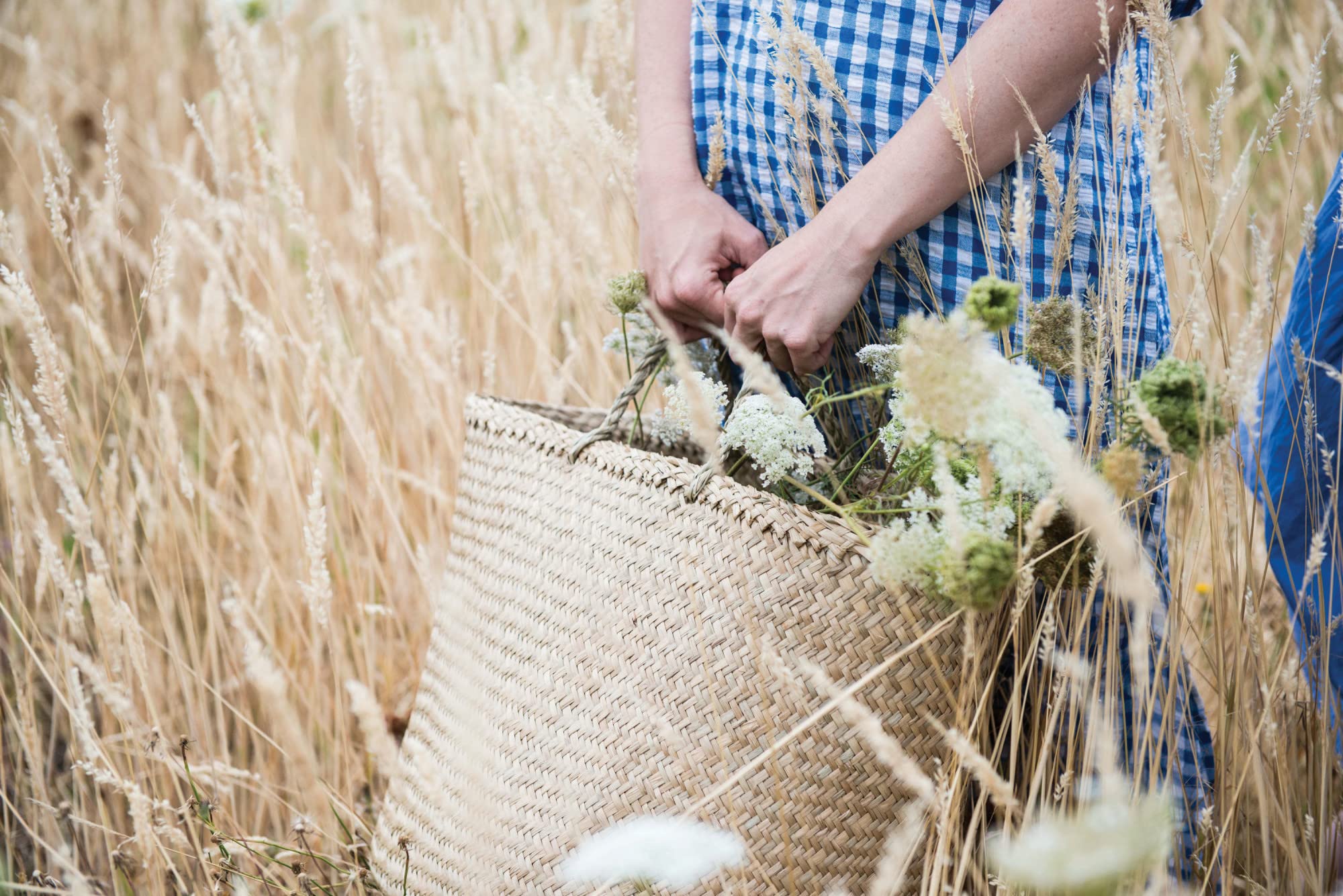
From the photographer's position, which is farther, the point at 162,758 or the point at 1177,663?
the point at 162,758

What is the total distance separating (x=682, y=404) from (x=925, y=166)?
0.28m

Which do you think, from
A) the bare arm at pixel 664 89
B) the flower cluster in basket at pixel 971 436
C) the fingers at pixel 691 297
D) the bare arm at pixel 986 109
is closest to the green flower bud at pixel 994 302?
the flower cluster in basket at pixel 971 436

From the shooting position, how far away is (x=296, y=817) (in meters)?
1.07

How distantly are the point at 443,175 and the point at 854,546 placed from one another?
151 centimetres

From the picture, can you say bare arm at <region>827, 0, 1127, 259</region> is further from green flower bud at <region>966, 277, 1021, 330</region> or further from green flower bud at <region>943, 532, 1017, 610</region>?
green flower bud at <region>943, 532, 1017, 610</region>

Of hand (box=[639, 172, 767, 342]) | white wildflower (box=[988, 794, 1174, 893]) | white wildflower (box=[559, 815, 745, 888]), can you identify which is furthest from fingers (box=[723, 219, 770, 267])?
white wildflower (box=[988, 794, 1174, 893])

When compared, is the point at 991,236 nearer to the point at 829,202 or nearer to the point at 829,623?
the point at 829,202

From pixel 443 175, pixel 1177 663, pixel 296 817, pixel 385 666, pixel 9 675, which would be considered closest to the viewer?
pixel 1177 663

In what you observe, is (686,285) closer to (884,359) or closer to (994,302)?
(884,359)

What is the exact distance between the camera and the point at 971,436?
0.52 metres

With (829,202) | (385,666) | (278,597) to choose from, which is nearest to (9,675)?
(278,597)

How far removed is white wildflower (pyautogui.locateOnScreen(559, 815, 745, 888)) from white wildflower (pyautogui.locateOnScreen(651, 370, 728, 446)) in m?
0.32

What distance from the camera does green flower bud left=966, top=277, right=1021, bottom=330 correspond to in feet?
1.79

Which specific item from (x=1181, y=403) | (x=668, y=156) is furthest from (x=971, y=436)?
(x=668, y=156)
